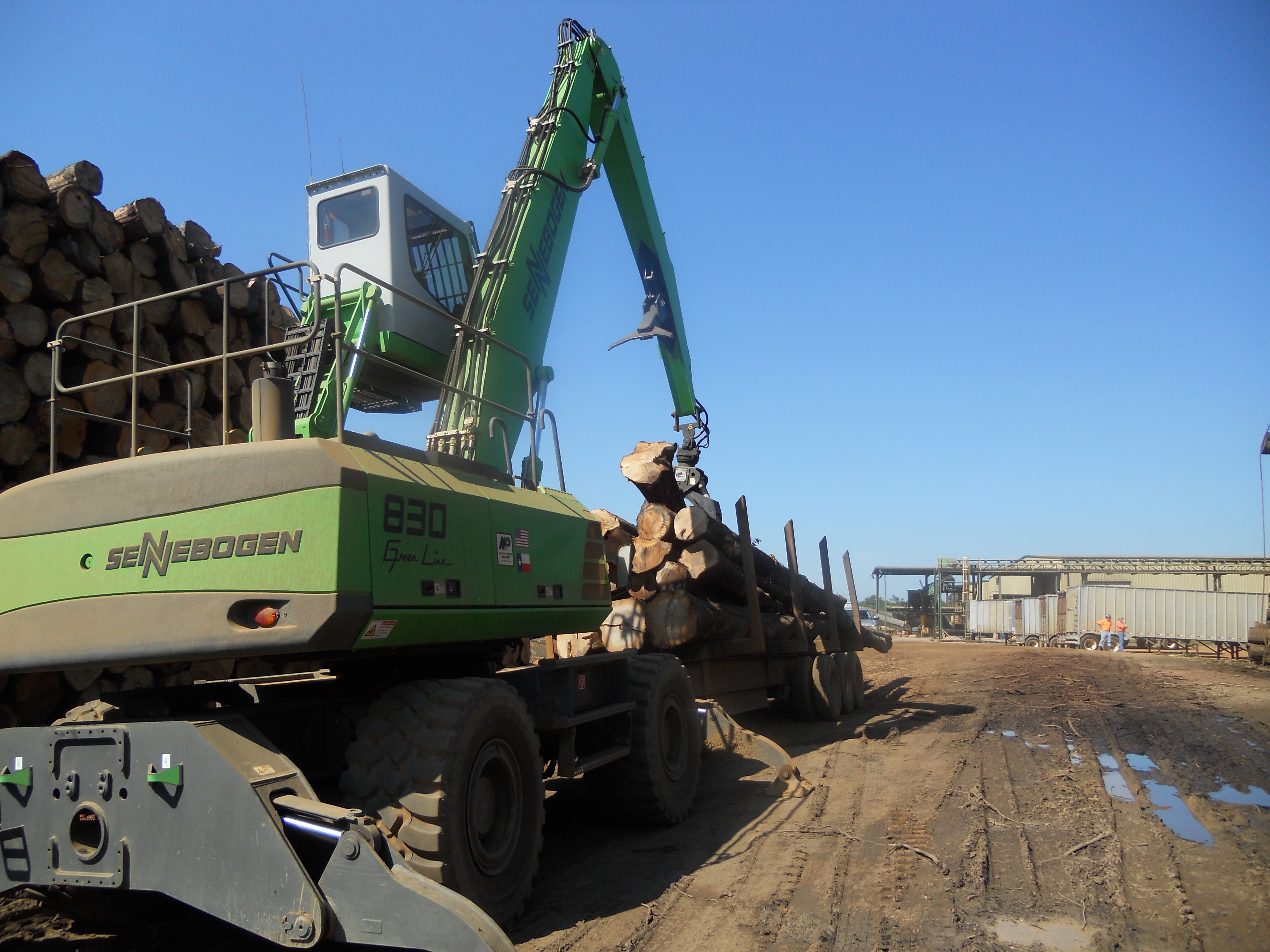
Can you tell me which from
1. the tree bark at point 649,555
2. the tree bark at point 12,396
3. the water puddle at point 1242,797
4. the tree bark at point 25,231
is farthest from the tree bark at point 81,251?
the water puddle at point 1242,797

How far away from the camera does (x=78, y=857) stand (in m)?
3.52

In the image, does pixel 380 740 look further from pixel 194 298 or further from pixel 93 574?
pixel 194 298

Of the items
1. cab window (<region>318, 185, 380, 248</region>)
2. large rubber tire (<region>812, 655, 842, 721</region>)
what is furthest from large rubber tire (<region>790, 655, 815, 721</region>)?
cab window (<region>318, 185, 380, 248</region>)

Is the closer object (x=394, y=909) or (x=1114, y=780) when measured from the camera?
(x=394, y=909)

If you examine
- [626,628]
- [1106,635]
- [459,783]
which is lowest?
[1106,635]

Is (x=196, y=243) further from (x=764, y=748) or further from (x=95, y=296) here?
(x=764, y=748)

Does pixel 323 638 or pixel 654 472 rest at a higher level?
pixel 654 472

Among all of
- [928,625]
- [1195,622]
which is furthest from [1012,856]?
[928,625]

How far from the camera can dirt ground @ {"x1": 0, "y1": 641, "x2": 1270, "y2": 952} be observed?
4.36 meters

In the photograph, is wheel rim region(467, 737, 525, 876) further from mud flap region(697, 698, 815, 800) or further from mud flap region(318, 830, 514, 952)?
mud flap region(697, 698, 815, 800)

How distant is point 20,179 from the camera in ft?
20.9

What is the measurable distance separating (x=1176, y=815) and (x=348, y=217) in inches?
290

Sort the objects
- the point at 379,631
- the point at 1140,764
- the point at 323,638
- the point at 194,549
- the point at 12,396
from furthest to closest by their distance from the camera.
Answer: the point at 1140,764 < the point at 12,396 < the point at 379,631 < the point at 194,549 < the point at 323,638

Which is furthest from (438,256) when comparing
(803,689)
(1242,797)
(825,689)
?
(825,689)
